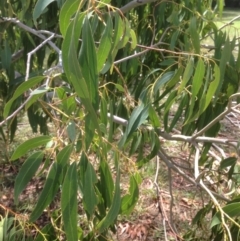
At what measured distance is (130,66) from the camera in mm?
1668

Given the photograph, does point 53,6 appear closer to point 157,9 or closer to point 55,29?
point 55,29

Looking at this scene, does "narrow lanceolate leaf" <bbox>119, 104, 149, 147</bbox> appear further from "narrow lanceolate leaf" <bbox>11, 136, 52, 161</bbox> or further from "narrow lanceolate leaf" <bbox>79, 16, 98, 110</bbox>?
"narrow lanceolate leaf" <bbox>79, 16, 98, 110</bbox>

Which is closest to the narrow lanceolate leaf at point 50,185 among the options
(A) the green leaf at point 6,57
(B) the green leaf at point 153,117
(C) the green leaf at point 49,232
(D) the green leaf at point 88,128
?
(D) the green leaf at point 88,128

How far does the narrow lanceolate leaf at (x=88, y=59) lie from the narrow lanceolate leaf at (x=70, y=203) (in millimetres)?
177

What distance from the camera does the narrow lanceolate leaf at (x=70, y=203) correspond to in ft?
2.58

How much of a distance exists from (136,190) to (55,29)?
36.4 inches

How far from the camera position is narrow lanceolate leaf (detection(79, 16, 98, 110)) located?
0.66 meters

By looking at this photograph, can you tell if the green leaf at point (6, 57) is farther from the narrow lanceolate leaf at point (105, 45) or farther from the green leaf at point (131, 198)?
the narrow lanceolate leaf at point (105, 45)

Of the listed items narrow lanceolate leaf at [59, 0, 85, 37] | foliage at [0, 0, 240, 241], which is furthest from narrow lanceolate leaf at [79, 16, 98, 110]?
narrow lanceolate leaf at [59, 0, 85, 37]

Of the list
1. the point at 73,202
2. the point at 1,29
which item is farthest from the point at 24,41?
the point at 73,202

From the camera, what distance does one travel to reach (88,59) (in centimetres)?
67

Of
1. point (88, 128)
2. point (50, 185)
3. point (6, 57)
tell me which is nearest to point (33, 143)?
point (50, 185)

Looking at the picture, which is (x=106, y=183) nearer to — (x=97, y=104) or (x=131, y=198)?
(x=131, y=198)

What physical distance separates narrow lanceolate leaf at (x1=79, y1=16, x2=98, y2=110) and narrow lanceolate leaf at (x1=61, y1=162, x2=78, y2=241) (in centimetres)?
18
